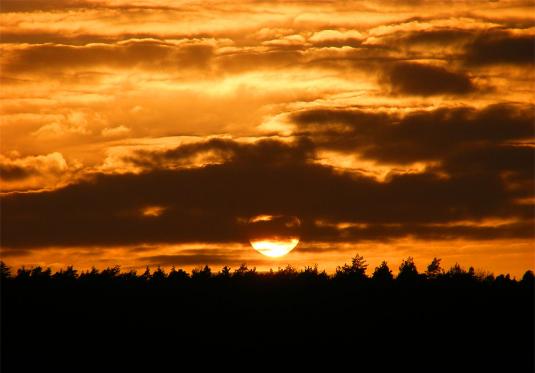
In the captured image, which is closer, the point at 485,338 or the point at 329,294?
the point at 485,338

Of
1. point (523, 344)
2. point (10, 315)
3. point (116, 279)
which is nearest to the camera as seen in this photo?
point (523, 344)

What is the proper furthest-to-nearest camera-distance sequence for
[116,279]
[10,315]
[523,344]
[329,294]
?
[116,279]
[329,294]
[10,315]
[523,344]

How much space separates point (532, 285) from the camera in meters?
119

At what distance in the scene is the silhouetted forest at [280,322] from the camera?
109812 millimetres

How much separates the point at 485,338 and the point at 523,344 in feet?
15.0

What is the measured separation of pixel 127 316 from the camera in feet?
391

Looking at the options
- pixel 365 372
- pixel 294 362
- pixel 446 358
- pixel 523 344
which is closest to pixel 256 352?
→ pixel 294 362

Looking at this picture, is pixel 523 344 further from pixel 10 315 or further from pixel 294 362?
pixel 10 315

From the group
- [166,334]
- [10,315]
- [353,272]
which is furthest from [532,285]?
[10,315]

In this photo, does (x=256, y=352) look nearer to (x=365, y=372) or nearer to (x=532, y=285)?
(x=365, y=372)

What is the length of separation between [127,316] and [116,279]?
47.5ft

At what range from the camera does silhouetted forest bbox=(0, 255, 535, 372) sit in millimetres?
109812

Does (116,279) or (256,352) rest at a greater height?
(116,279)

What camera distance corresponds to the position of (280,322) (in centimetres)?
12025
